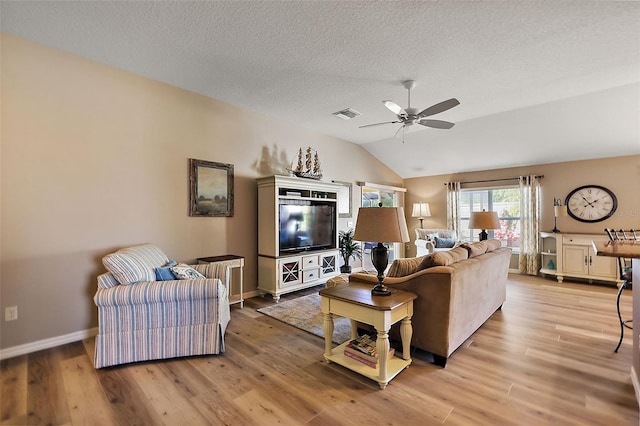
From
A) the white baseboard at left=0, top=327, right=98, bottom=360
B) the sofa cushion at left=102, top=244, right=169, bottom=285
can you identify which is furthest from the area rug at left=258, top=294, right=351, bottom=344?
the white baseboard at left=0, top=327, right=98, bottom=360

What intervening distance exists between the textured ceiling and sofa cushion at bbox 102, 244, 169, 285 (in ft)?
6.47

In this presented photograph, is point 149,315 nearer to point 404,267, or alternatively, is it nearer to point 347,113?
point 404,267

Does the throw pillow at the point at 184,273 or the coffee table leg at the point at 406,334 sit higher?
the throw pillow at the point at 184,273

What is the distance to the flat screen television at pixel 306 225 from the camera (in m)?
4.38

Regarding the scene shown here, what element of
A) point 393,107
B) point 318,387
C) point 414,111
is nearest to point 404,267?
point 318,387

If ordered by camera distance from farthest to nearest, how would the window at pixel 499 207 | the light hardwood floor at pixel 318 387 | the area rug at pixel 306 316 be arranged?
the window at pixel 499 207 < the area rug at pixel 306 316 < the light hardwood floor at pixel 318 387

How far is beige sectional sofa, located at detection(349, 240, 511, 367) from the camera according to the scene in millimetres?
2322

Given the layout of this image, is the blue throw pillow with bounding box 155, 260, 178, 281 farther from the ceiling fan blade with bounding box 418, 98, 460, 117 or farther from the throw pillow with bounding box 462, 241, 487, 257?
the ceiling fan blade with bounding box 418, 98, 460, 117

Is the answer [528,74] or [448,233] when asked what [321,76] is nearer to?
[528,74]

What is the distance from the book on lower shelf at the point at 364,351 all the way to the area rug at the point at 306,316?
48 centimetres

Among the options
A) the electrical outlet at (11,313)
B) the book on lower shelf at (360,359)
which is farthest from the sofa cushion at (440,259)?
the electrical outlet at (11,313)

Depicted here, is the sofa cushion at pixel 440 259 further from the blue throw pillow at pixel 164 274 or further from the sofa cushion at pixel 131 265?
the sofa cushion at pixel 131 265

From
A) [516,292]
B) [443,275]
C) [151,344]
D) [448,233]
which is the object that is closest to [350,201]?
[448,233]

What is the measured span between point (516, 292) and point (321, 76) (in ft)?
14.6
